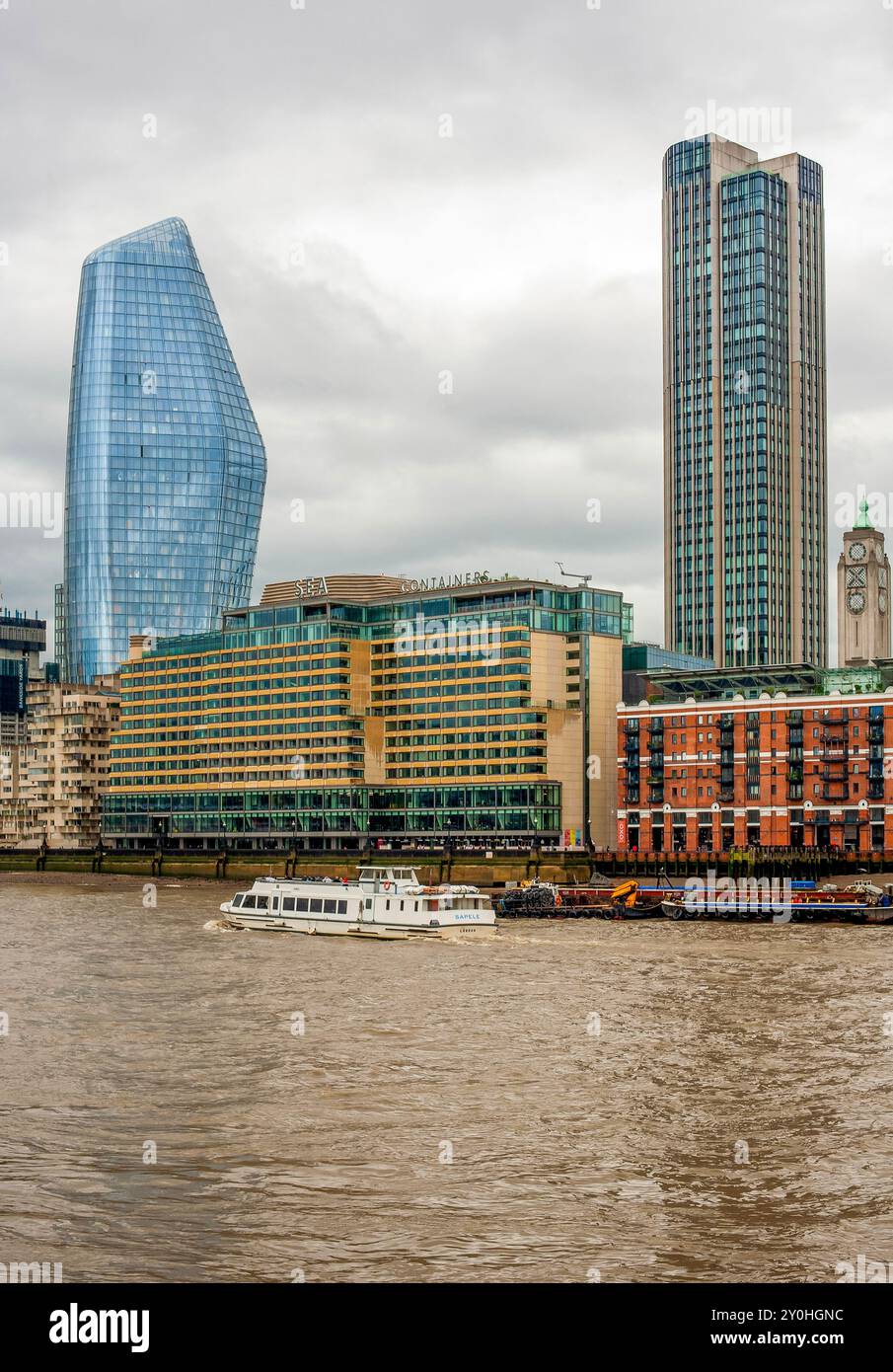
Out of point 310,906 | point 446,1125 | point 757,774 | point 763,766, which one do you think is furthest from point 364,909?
point 763,766

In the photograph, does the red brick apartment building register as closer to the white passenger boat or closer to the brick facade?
the brick facade

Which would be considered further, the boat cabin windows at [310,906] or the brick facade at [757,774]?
the brick facade at [757,774]

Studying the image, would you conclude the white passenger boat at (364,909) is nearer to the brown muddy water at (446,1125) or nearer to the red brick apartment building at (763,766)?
the brown muddy water at (446,1125)

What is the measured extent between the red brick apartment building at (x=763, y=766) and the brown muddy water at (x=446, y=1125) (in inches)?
3593

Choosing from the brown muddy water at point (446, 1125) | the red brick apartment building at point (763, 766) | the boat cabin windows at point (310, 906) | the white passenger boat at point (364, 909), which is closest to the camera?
the brown muddy water at point (446, 1125)

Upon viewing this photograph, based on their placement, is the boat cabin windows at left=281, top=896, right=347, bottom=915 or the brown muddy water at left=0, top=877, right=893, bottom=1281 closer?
the brown muddy water at left=0, top=877, right=893, bottom=1281

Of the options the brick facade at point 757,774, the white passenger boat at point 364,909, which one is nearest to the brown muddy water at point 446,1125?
the white passenger boat at point 364,909

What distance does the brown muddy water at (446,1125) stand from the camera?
84.7 ft

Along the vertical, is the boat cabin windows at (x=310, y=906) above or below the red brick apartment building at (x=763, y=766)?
below

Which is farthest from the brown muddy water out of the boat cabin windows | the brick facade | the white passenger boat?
the brick facade

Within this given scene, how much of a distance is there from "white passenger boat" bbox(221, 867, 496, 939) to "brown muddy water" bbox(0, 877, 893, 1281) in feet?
78.8

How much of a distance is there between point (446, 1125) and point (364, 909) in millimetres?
61162

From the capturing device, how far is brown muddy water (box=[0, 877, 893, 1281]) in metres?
25.8
